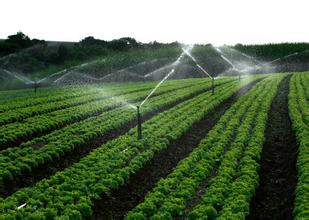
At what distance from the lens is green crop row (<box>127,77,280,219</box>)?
36.9ft

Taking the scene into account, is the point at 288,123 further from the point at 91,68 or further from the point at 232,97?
the point at 91,68

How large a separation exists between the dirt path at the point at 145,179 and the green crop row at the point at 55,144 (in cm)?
350

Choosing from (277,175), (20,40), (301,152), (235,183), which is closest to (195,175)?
(235,183)

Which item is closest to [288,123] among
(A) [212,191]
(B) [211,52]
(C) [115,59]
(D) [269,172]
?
(D) [269,172]

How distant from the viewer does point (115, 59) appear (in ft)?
265

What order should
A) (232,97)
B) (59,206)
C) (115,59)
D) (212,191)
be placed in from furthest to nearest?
(115,59), (232,97), (212,191), (59,206)

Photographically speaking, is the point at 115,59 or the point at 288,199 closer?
the point at 288,199

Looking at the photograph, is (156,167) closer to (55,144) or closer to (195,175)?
(195,175)

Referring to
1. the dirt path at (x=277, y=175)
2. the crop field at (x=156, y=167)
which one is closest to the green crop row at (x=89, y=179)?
the crop field at (x=156, y=167)

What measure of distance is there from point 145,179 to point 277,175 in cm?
466

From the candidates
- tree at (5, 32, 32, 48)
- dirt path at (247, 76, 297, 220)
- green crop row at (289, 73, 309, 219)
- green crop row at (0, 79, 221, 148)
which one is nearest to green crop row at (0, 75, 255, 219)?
dirt path at (247, 76, 297, 220)

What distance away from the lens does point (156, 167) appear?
52.7ft

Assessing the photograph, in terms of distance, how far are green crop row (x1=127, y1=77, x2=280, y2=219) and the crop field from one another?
3 cm

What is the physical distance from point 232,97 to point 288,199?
24845mm
